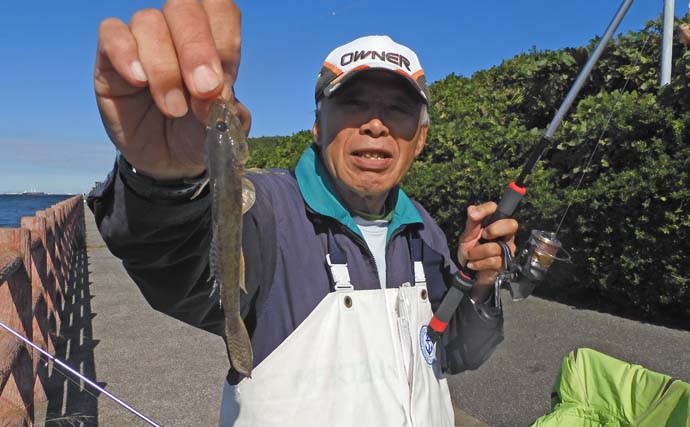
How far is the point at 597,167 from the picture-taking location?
26.6 ft

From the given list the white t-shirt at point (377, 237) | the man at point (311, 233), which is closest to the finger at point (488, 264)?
the man at point (311, 233)

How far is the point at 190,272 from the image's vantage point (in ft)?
5.53

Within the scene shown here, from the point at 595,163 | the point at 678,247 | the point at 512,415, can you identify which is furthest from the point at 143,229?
the point at 595,163

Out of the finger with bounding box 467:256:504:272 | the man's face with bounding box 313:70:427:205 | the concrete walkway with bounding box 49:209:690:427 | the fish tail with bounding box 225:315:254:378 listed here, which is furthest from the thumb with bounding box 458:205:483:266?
the concrete walkway with bounding box 49:209:690:427

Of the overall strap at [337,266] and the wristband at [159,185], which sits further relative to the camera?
the overall strap at [337,266]

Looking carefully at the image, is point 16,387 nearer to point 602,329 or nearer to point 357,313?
point 357,313

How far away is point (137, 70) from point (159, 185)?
14.0 inches

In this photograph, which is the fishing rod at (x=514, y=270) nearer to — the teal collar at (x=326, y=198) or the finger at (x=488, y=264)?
the finger at (x=488, y=264)

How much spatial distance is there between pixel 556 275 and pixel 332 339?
7.32m

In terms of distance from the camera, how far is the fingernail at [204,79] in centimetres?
118

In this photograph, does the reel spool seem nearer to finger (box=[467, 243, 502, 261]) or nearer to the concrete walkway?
finger (box=[467, 243, 502, 261])

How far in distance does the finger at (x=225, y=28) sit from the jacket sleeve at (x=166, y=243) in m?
0.41

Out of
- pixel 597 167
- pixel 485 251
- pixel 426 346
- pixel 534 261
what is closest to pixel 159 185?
pixel 426 346

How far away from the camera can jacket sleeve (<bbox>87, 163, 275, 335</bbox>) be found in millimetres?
1491
